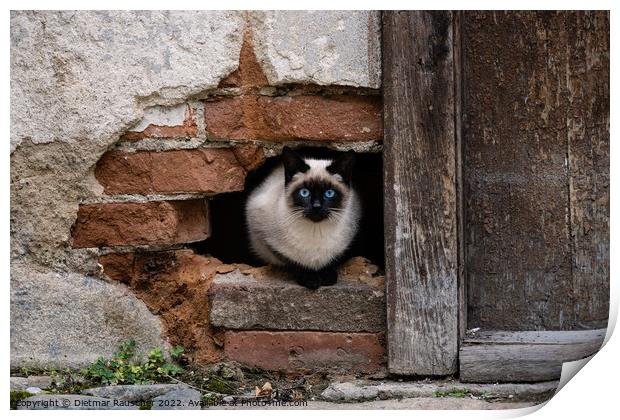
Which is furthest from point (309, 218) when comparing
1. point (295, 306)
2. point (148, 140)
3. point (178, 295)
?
point (148, 140)

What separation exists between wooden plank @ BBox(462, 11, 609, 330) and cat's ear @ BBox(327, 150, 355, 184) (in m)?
0.44

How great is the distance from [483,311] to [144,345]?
134 cm

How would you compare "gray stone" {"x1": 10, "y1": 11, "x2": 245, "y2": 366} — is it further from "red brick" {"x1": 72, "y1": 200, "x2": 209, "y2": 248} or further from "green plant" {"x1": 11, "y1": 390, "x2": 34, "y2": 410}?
"green plant" {"x1": 11, "y1": 390, "x2": 34, "y2": 410}

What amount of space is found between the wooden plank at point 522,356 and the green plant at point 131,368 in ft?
3.60

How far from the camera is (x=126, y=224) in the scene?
132 inches

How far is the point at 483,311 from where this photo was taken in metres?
3.47

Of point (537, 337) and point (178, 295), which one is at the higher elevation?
point (178, 295)

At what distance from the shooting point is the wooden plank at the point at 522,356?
10.4 ft

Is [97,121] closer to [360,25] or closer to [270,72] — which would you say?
[270,72]

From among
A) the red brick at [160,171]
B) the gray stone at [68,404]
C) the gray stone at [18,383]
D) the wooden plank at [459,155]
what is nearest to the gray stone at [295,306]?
the wooden plank at [459,155]

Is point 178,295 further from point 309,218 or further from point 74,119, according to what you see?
point 74,119

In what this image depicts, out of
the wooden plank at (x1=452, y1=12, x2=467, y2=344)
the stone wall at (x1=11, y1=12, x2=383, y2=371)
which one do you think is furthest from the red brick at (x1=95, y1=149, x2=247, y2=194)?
the wooden plank at (x1=452, y1=12, x2=467, y2=344)

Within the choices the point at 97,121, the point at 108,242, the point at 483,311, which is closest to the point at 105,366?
the point at 108,242

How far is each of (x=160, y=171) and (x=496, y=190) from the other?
1298 mm
